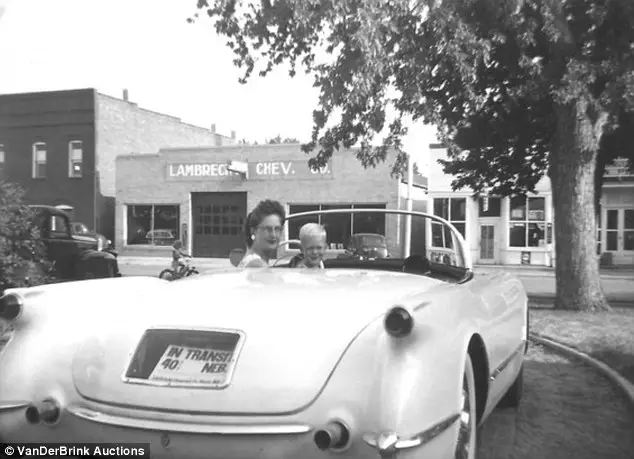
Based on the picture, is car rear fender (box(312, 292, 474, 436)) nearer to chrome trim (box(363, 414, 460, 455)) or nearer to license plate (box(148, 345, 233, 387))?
chrome trim (box(363, 414, 460, 455))

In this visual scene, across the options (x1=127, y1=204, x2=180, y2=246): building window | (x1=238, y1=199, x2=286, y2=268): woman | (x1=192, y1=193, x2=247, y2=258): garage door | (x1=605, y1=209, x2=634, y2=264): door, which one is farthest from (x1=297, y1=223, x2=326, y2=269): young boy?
(x1=605, y1=209, x2=634, y2=264): door

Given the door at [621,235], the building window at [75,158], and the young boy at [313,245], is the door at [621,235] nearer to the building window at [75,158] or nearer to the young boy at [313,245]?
the building window at [75,158]

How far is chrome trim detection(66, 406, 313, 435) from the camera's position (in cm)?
211

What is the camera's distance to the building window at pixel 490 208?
28.6 meters

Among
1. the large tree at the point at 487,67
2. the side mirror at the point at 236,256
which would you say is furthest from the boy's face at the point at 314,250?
the large tree at the point at 487,67

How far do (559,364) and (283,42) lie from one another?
26.5 ft

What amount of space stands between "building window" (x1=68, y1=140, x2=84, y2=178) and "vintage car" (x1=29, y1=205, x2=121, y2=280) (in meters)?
22.1

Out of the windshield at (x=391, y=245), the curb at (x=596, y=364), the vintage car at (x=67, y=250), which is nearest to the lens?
the windshield at (x=391, y=245)

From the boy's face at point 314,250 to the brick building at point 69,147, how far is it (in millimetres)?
29938

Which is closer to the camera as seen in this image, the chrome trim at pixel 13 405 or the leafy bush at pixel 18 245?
the chrome trim at pixel 13 405

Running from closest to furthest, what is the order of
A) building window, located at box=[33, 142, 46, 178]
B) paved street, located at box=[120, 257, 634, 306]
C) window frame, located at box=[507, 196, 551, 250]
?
paved street, located at box=[120, 257, 634, 306], window frame, located at box=[507, 196, 551, 250], building window, located at box=[33, 142, 46, 178]

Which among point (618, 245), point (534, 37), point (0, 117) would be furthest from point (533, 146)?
point (0, 117)

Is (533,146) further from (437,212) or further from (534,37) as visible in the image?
(437,212)

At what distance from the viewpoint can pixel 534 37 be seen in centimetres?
1073
